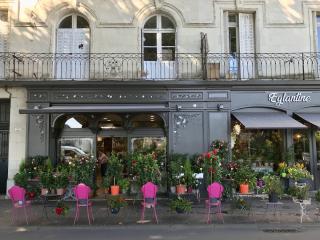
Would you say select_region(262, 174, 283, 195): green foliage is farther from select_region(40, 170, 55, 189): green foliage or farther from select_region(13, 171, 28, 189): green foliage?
select_region(13, 171, 28, 189): green foliage

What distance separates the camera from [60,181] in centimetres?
1248

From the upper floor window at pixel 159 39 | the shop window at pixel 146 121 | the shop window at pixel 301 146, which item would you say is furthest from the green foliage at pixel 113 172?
the shop window at pixel 301 146

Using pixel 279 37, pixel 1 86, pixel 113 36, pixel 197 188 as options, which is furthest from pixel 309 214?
pixel 1 86

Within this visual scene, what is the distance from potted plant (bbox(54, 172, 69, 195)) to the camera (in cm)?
1247

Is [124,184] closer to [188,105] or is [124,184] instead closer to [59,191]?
[59,191]

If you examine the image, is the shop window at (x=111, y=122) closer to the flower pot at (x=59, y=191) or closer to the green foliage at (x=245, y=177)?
the flower pot at (x=59, y=191)

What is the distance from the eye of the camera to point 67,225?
32.3 feet

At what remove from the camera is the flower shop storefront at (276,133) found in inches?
567

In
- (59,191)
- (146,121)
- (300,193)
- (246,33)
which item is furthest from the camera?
(246,33)

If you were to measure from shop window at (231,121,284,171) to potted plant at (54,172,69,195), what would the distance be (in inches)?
234

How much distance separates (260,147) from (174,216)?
5.34 m

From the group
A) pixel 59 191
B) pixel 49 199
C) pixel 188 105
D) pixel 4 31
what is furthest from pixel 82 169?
pixel 4 31

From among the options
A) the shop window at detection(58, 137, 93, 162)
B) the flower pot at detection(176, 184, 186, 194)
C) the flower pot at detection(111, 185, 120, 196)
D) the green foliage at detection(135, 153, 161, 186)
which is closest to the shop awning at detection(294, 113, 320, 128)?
the flower pot at detection(176, 184, 186, 194)

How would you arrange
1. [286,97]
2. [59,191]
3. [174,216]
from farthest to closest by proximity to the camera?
[286,97] → [59,191] → [174,216]
